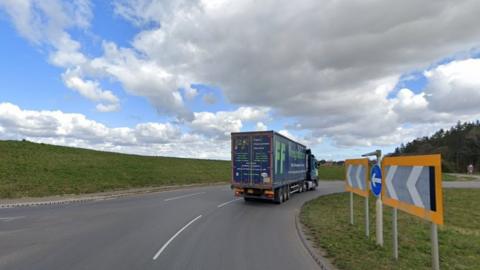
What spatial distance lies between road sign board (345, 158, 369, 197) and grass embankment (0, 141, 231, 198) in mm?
19936

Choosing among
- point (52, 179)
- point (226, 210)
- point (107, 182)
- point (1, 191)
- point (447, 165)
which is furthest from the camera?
point (447, 165)

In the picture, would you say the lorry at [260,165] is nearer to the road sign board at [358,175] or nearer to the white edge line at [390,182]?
the road sign board at [358,175]

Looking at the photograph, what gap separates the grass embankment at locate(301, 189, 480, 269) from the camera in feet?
25.1

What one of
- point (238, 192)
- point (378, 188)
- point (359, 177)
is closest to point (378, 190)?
point (378, 188)

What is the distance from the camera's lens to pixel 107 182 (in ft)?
102

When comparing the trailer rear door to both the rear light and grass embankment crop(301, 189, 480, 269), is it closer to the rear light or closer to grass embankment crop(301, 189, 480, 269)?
the rear light

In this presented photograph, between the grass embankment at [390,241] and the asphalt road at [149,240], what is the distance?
78 cm

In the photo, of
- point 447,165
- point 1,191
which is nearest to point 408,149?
point 447,165

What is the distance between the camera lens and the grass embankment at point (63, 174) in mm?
25277

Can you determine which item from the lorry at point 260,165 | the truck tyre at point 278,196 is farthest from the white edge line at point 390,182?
the truck tyre at point 278,196

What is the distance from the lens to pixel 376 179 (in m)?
9.15

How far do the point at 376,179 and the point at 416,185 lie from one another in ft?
8.07

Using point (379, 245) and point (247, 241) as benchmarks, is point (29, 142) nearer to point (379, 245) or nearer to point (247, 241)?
point (247, 241)

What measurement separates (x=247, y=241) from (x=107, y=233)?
430 cm
